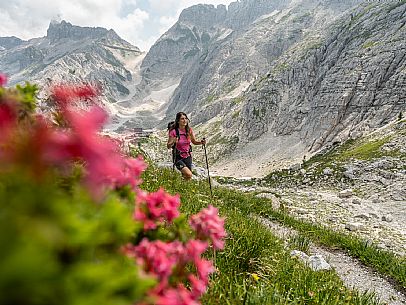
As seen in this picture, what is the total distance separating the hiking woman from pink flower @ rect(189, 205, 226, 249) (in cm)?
924

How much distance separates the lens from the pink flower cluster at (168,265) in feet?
4.14

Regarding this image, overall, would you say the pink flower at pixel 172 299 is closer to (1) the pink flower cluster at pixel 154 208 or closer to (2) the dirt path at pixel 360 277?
(1) the pink flower cluster at pixel 154 208

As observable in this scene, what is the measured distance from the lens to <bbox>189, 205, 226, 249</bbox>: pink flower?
1.80m

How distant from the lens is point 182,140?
11398 millimetres

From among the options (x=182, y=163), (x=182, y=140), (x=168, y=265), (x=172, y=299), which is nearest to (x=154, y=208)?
(x=168, y=265)

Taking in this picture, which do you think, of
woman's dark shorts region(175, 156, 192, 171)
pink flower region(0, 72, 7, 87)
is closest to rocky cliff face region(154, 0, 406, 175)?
woman's dark shorts region(175, 156, 192, 171)

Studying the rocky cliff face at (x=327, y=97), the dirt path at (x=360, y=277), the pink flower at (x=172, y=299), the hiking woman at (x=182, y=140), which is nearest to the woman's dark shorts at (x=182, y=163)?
the hiking woman at (x=182, y=140)

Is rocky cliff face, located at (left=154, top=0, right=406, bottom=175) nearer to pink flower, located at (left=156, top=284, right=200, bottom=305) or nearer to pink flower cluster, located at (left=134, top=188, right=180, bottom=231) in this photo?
pink flower cluster, located at (left=134, top=188, right=180, bottom=231)

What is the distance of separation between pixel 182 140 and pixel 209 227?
9.66 m

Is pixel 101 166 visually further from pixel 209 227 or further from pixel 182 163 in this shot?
pixel 182 163

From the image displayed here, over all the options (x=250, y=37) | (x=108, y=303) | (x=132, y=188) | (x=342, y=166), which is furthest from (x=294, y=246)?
(x=250, y=37)

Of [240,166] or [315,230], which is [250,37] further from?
[315,230]

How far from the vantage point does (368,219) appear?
16.8m

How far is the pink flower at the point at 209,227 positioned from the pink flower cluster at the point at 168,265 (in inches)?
6.3
